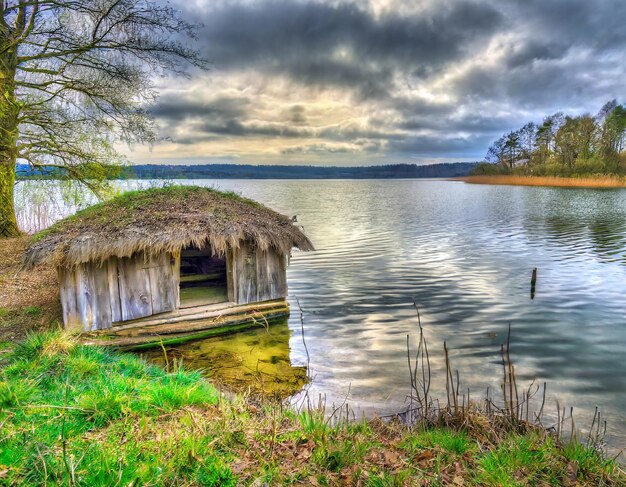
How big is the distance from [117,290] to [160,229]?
1539 mm

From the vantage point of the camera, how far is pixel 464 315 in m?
10.0

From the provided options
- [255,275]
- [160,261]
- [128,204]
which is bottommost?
[255,275]

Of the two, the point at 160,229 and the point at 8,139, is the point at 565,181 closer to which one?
the point at 160,229

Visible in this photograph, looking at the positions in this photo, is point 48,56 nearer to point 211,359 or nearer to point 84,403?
point 211,359

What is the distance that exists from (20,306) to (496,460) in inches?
400

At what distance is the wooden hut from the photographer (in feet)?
24.9

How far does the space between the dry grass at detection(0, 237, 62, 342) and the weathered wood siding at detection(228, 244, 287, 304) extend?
3.71 m

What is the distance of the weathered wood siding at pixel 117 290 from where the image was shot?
7574 mm

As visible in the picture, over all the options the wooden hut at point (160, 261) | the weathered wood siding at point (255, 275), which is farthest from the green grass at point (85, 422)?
the weathered wood siding at point (255, 275)

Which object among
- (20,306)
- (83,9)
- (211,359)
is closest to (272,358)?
(211,359)

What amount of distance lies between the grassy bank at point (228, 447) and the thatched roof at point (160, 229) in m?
3.18

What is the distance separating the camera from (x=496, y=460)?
3.57m

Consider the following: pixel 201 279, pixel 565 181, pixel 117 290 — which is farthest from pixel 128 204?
pixel 565 181

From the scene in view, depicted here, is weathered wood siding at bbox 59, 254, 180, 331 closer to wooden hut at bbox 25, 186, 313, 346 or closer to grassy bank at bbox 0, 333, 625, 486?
wooden hut at bbox 25, 186, 313, 346
